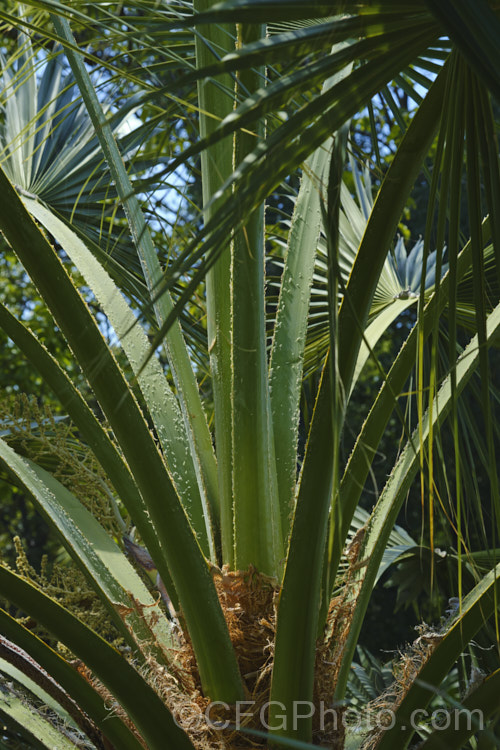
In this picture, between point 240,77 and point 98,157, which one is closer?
point 240,77

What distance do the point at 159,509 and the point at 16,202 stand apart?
1.41ft

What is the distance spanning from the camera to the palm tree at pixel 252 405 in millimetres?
672

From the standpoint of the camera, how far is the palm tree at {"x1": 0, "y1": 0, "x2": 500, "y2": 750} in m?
0.67

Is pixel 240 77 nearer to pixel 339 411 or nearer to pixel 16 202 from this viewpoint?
pixel 16 202

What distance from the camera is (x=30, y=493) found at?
3.79 ft

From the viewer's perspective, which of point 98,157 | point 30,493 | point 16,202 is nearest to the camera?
Answer: point 16,202

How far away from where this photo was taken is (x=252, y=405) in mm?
1143

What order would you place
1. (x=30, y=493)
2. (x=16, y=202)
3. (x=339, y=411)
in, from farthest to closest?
(x=30, y=493), (x=16, y=202), (x=339, y=411)

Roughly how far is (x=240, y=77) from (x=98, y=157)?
965 millimetres

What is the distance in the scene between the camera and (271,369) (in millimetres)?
1321

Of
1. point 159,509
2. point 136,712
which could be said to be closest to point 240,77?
point 159,509

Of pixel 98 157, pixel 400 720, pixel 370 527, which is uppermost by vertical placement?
pixel 98 157

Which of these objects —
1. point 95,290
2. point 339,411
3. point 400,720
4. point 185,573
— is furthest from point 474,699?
point 95,290

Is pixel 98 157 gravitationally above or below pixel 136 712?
above
